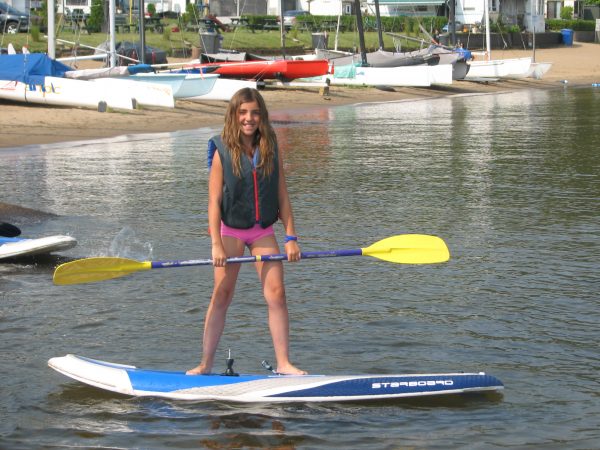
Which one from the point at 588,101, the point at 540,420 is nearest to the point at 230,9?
the point at 588,101

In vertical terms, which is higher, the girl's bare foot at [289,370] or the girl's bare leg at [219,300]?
the girl's bare leg at [219,300]

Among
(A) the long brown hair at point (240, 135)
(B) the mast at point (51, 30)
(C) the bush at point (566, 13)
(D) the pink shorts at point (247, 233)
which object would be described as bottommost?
(D) the pink shorts at point (247, 233)

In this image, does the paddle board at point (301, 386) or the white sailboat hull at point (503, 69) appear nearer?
the paddle board at point (301, 386)

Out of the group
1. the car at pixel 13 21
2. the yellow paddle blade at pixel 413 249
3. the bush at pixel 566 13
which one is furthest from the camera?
the bush at pixel 566 13

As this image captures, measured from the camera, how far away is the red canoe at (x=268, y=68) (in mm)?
37312

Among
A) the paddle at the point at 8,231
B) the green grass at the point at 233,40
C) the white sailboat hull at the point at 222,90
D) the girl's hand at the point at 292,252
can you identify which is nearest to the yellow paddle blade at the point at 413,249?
the girl's hand at the point at 292,252

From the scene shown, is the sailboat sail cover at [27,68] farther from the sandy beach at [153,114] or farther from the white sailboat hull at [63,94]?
the sandy beach at [153,114]

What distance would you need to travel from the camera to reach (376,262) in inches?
436

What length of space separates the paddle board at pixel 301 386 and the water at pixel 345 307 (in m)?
0.08

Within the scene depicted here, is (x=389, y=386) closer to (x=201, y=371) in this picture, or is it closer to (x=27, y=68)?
(x=201, y=371)

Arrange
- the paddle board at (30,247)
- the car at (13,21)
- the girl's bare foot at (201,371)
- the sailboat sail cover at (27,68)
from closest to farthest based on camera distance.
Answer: the girl's bare foot at (201,371)
the paddle board at (30,247)
the sailboat sail cover at (27,68)
the car at (13,21)

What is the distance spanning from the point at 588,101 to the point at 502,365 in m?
32.6

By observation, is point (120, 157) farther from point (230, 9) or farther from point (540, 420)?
point (230, 9)

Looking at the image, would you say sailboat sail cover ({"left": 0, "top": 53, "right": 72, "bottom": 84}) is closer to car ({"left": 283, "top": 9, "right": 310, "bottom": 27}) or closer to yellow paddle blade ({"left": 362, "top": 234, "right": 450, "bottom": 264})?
yellow paddle blade ({"left": 362, "top": 234, "right": 450, "bottom": 264})
